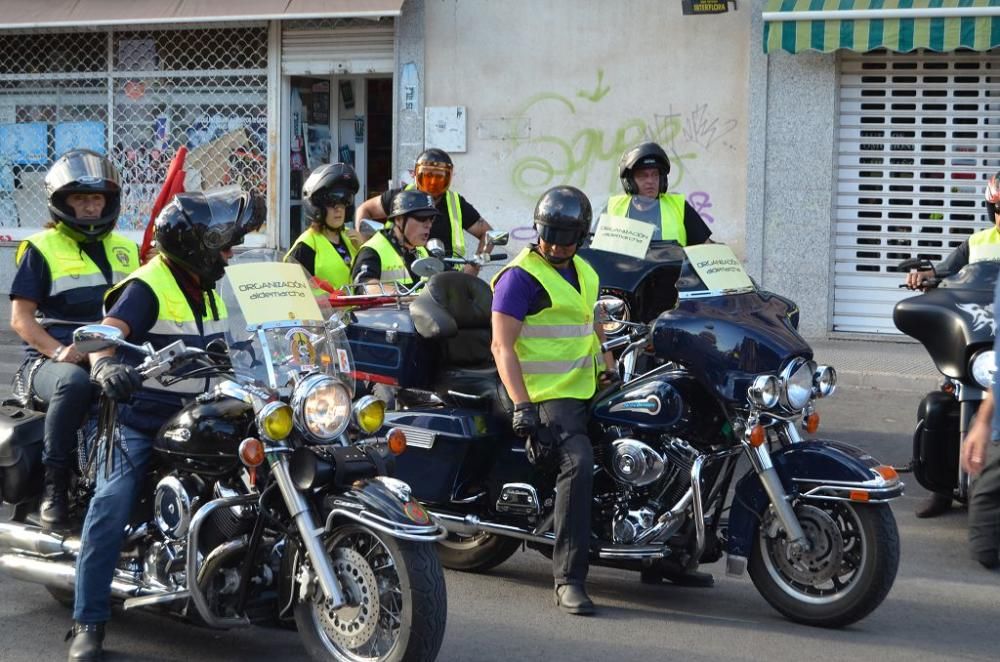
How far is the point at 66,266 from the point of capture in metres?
5.59

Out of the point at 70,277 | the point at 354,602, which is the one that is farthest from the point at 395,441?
the point at 70,277

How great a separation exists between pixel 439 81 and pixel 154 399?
1051 cm

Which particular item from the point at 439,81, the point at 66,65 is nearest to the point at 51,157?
the point at 66,65

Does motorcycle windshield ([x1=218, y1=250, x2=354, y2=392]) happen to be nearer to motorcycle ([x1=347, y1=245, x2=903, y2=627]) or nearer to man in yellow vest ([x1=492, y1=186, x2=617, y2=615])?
man in yellow vest ([x1=492, y1=186, x2=617, y2=615])

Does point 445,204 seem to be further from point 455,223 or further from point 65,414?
point 65,414

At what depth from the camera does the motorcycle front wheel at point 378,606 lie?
13.5 feet

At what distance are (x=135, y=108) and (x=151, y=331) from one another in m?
12.4

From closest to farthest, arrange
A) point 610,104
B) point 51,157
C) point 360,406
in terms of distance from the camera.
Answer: point 360,406, point 610,104, point 51,157

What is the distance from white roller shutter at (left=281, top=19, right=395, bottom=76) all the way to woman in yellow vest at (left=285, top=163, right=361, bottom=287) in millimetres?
7606

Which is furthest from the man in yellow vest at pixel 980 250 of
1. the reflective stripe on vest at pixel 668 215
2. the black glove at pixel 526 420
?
the black glove at pixel 526 420

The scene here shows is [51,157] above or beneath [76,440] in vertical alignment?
above

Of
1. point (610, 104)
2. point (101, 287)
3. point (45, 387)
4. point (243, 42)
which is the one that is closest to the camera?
point (45, 387)

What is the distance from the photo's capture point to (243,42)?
1586cm

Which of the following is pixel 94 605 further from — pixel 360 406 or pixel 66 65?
pixel 66 65
